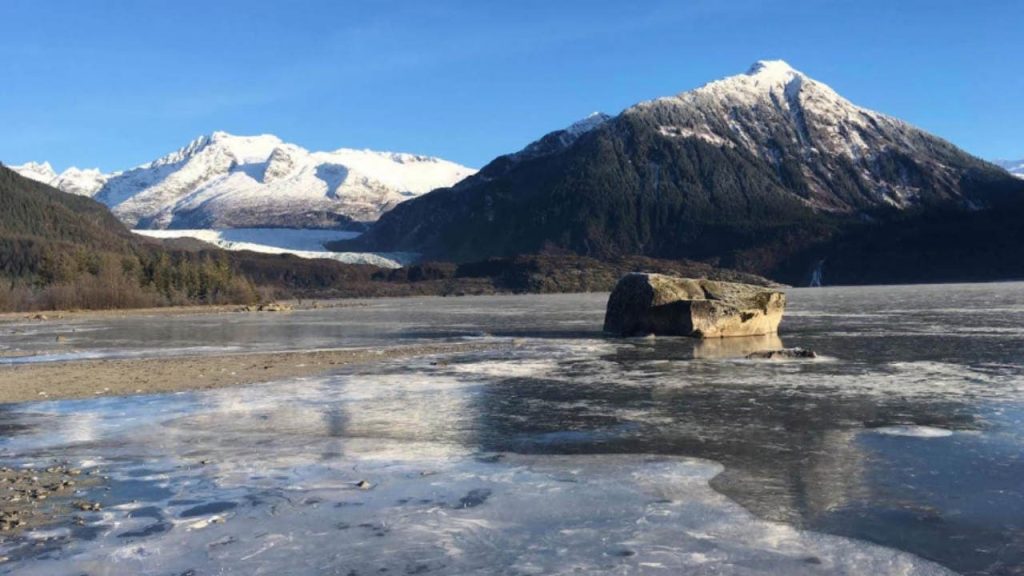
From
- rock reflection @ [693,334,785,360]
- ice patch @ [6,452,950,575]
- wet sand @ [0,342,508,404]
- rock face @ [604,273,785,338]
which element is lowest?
ice patch @ [6,452,950,575]

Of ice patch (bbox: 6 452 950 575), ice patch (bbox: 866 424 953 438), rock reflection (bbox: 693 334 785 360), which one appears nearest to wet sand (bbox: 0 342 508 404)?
rock reflection (bbox: 693 334 785 360)

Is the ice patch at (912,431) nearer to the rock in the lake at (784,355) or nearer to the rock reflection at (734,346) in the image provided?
the rock in the lake at (784,355)

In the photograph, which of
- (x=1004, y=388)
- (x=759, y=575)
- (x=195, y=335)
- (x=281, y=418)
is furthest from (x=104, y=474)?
(x=195, y=335)

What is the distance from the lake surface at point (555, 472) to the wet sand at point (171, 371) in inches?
76.2

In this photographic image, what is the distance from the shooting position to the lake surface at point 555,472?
8.20 m

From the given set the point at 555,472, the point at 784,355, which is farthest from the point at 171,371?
the point at 784,355

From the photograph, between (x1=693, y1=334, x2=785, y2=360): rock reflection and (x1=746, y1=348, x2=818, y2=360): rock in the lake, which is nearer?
(x1=746, y1=348, x2=818, y2=360): rock in the lake

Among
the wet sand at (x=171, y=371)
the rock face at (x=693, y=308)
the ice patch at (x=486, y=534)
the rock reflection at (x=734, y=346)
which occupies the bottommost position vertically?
the ice patch at (x=486, y=534)

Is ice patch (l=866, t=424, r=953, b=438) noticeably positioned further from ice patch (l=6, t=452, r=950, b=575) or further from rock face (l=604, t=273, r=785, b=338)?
rock face (l=604, t=273, r=785, b=338)

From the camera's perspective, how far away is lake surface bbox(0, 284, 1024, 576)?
26.9ft

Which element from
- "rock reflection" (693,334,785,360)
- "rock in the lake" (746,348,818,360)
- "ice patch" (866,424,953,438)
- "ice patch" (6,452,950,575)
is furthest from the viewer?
"rock reflection" (693,334,785,360)

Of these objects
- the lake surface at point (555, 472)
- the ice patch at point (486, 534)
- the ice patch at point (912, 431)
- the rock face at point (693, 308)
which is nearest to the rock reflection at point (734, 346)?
the rock face at point (693, 308)

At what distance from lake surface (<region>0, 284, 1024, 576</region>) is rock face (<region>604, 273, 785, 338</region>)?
1111 cm

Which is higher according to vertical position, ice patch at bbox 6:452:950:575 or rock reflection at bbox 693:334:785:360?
rock reflection at bbox 693:334:785:360
